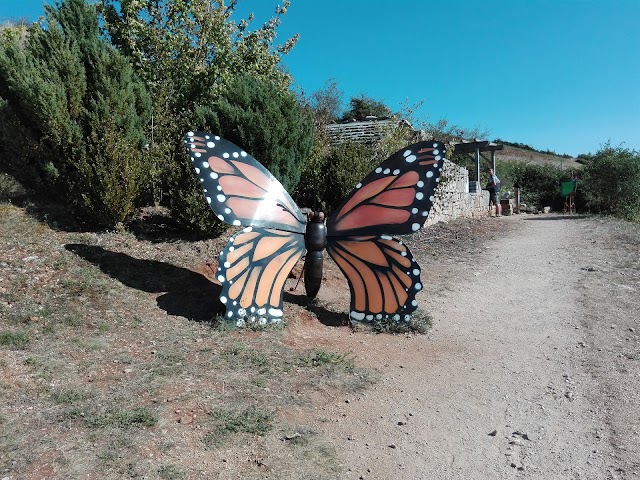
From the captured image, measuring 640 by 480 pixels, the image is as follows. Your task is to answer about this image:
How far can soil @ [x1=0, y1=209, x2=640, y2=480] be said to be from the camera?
134 inches

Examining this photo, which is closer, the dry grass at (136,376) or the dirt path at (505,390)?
the dry grass at (136,376)

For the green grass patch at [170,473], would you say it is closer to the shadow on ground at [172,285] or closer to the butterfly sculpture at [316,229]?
the butterfly sculpture at [316,229]

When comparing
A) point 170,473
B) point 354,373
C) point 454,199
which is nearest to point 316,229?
point 354,373

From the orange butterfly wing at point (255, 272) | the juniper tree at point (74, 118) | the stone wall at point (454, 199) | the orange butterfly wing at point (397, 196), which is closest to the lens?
→ the orange butterfly wing at point (255, 272)

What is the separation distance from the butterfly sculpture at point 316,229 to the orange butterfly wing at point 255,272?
1 centimetres

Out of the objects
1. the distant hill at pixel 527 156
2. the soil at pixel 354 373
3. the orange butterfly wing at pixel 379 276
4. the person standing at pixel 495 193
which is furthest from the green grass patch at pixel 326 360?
the distant hill at pixel 527 156

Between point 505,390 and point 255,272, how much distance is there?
279 cm

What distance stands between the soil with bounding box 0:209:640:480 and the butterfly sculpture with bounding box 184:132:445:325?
0.44 metres

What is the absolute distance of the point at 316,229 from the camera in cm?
615

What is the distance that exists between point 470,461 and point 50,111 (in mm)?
6970

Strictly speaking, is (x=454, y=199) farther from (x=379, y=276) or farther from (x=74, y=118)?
(x=74, y=118)

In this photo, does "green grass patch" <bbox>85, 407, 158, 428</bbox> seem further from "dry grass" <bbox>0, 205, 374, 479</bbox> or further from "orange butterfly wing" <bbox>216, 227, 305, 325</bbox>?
"orange butterfly wing" <bbox>216, 227, 305, 325</bbox>

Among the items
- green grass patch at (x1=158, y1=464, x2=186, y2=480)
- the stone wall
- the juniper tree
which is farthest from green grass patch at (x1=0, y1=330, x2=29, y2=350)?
the stone wall

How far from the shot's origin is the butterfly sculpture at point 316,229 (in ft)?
19.0
